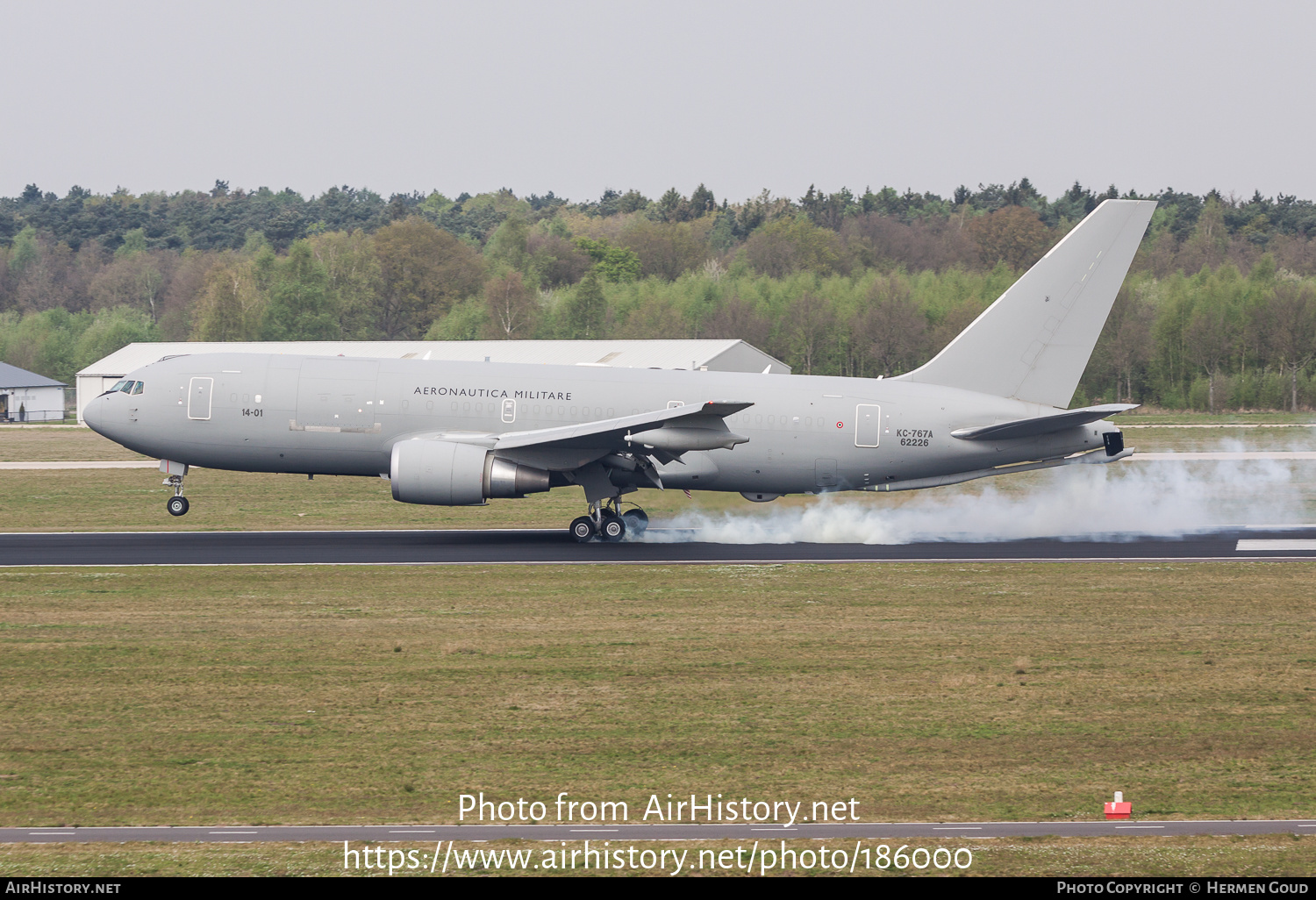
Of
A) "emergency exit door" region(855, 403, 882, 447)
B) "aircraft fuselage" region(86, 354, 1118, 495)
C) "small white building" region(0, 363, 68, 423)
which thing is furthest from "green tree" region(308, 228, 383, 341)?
"emergency exit door" region(855, 403, 882, 447)

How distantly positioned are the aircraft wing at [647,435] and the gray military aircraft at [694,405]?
57cm

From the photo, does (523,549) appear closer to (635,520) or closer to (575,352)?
(635,520)

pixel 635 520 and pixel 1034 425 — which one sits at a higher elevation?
pixel 1034 425

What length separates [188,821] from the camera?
11531 mm

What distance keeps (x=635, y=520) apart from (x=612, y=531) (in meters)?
1.76

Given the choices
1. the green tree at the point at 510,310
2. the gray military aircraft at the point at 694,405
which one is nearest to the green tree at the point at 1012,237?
the green tree at the point at 510,310

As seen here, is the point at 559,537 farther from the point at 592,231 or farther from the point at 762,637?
the point at 592,231

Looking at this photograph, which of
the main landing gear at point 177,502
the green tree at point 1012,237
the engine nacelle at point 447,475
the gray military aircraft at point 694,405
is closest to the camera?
the engine nacelle at point 447,475

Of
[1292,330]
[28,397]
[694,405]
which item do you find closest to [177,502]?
[694,405]

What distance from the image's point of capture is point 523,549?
30.7m

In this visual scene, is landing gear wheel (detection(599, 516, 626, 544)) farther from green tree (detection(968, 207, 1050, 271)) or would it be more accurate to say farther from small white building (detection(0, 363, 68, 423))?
green tree (detection(968, 207, 1050, 271))

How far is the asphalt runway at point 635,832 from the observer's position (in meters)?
11.0

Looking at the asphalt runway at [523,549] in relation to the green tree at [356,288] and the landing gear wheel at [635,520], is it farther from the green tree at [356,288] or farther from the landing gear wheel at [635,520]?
the green tree at [356,288]

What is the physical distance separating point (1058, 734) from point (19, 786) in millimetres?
11428
